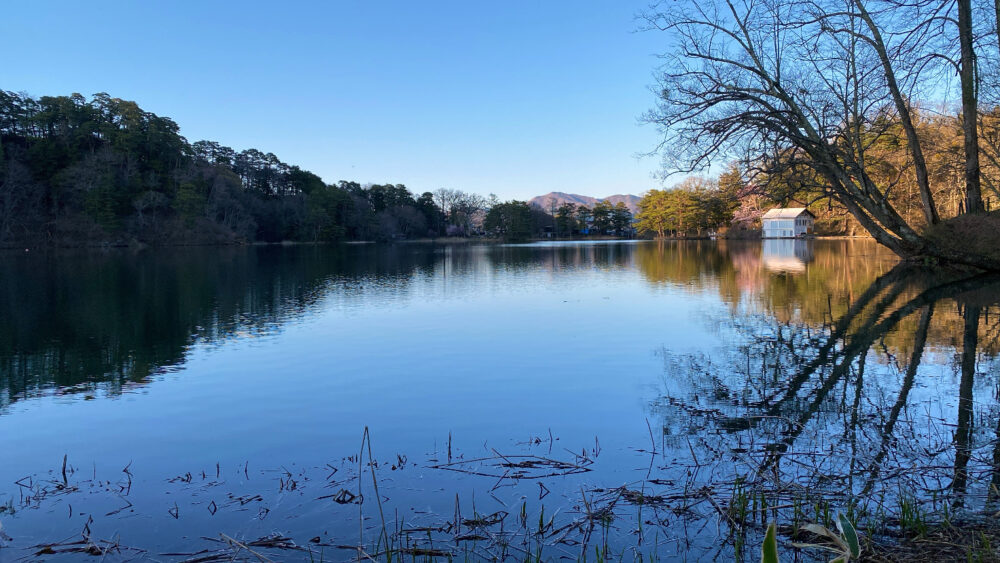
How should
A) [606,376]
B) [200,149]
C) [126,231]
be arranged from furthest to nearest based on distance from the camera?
[200,149]
[126,231]
[606,376]

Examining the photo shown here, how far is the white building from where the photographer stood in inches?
3174

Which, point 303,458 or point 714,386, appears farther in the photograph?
point 714,386

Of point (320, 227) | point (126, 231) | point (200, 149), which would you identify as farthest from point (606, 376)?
point (200, 149)

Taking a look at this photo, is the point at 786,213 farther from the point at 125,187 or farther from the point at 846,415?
the point at 125,187

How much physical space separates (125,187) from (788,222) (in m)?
90.7

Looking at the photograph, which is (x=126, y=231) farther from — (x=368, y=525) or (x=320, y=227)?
(x=368, y=525)

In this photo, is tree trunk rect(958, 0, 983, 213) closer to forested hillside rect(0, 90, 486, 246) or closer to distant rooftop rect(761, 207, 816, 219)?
distant rooftop rect(761, 207, 816, 219)

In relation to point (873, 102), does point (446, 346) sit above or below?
below

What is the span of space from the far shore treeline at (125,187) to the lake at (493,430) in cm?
7017

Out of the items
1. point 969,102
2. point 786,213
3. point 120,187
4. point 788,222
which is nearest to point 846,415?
point 969,102

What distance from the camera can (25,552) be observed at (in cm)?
440

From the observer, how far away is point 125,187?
7744cm

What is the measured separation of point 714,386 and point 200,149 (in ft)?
342

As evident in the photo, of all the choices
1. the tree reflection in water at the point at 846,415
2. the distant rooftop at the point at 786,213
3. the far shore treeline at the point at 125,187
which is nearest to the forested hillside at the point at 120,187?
the far shore treeline at the point at 125,187
